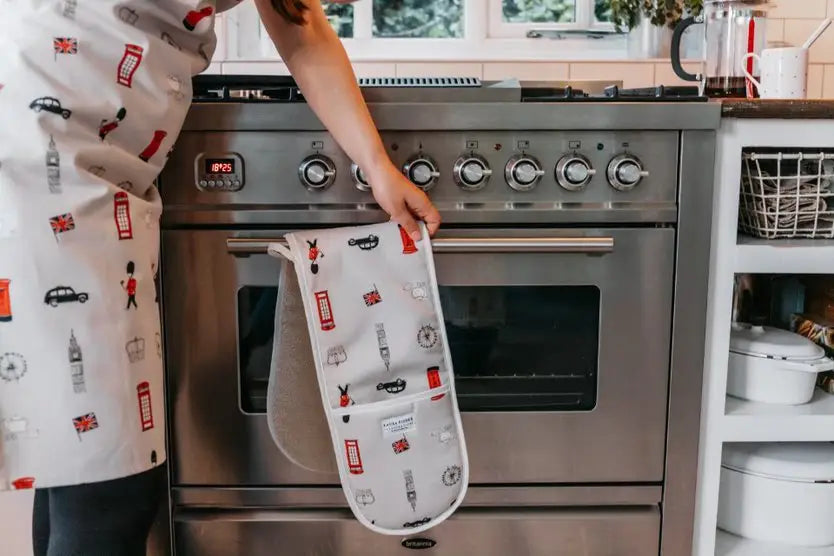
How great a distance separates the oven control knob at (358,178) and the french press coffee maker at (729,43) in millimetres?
694

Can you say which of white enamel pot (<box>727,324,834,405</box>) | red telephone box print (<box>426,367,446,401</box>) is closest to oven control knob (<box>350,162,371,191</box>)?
red telephone box print (<box>426,367,446,401</box>)

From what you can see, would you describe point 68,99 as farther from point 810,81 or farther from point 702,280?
point 810,81

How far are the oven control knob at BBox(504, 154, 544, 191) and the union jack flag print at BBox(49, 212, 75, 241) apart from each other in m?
0.56

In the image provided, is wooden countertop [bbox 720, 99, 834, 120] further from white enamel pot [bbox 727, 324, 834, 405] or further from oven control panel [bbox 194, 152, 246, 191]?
oven control panel [bbox 194, 152, 246, 191]

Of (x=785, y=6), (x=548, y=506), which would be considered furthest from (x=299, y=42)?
(x=785, y=6)

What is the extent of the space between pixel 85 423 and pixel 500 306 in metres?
0.58

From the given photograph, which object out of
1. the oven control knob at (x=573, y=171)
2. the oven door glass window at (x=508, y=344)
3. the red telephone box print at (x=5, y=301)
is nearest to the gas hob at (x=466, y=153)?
the oven control knob at (x=573, y=171)

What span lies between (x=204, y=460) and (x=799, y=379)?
0.89 metres

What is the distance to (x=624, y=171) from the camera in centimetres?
108

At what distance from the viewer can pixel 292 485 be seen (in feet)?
3.78

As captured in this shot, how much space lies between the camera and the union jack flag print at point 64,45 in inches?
31.6

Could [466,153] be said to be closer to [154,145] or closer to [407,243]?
[407,243]

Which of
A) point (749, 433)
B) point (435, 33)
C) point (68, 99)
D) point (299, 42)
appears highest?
point (435, 33)

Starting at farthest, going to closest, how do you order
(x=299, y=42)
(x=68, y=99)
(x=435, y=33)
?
(x=435, y=33)
(x=299, y=42)
(x=68, y=99)
